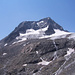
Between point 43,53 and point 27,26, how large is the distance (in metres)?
93.9

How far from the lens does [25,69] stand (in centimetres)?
5181

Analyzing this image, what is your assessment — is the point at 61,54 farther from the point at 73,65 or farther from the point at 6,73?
the point at 6,73

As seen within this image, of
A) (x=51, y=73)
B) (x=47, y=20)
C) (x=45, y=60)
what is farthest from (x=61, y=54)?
(x=47, y=20)

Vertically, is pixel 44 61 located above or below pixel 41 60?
below

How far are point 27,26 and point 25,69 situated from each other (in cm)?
10573

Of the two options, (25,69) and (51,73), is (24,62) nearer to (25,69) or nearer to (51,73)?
(25,69)

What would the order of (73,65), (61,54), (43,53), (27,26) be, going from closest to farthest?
1. (73,65)
2. (61,54)
3. (43,53)
4. (27,26)

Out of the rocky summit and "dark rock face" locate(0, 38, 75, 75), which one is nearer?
the rocky summit

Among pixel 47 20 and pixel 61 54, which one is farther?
pixel 47 20

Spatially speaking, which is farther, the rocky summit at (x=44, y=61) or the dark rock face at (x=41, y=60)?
the dark rock face at (x=41, y=60)

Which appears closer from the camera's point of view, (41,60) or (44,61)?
(44,61)

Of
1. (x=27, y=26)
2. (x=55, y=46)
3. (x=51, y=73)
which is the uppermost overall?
(x=27, y=26)

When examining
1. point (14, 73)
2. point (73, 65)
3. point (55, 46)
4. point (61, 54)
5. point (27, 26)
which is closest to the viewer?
point (73, 65)

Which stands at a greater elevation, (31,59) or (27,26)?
(27,26)
